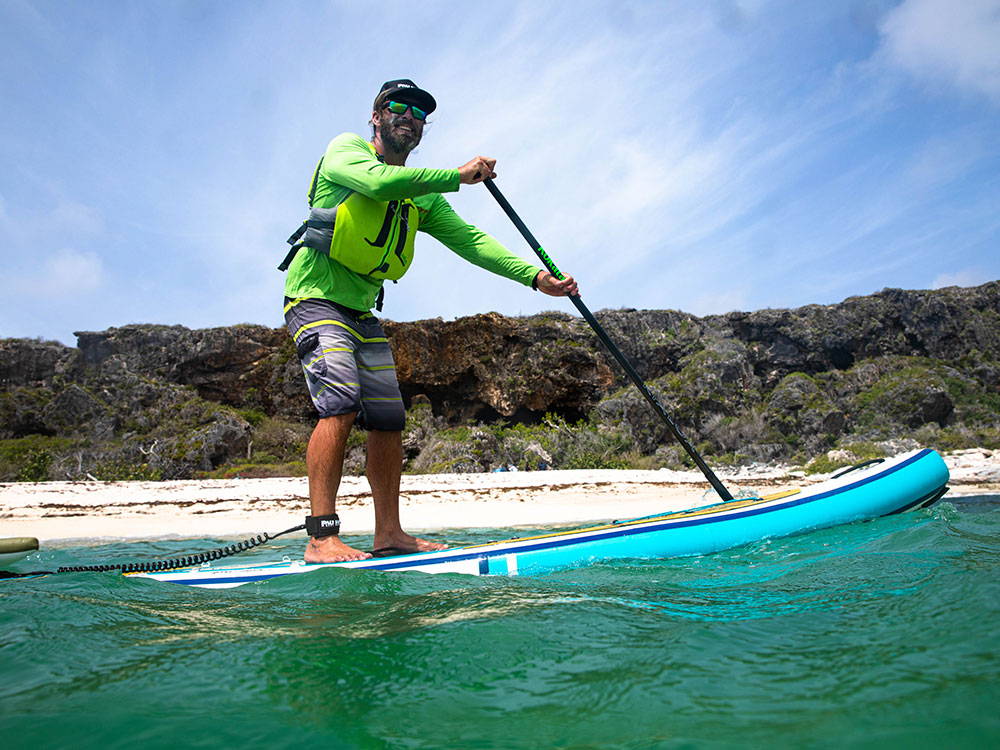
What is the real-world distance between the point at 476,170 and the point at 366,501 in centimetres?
545

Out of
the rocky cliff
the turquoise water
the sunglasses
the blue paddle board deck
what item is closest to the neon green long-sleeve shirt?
the sunglasses

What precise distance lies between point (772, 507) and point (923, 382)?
1794cm

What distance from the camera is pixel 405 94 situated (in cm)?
337

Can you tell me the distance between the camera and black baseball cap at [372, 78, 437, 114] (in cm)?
337

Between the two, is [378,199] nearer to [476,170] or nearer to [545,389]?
[476,170]

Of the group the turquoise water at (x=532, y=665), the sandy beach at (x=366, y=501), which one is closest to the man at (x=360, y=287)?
the turquoise water at (x=532, y=665)

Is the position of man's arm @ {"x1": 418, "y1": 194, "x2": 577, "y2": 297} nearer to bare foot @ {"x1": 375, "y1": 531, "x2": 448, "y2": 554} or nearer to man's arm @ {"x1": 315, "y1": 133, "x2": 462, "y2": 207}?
man's arm @ {"x1": 315, "y1": 133, "x2": 462, "y2": 207}

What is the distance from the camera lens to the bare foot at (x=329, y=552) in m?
2.85

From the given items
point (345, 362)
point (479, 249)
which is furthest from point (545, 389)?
point (345, 362)

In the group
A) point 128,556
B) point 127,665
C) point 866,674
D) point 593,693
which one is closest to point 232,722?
point 127,665

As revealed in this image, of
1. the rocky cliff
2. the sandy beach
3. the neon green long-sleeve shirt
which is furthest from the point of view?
the rocky cliff

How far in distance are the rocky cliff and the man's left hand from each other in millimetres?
9828

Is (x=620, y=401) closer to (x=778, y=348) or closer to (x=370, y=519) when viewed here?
(x=778, y=348)

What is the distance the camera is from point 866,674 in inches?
42.1
